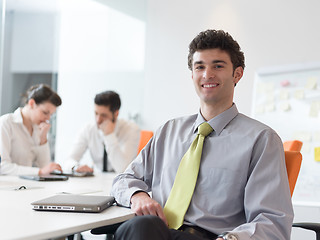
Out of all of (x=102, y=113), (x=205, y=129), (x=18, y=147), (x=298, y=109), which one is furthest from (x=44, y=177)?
(x=298, y=109)

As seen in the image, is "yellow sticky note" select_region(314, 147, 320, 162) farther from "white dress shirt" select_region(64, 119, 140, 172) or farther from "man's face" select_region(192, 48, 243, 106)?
"man's face" select_region(192, 48, 243, 106)

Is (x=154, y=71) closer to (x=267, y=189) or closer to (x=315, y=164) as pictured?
(x=315, y=164)

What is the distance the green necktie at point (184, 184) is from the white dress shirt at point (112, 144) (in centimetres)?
180

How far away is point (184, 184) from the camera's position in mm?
1717

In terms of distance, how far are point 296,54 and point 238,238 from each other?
111 inches

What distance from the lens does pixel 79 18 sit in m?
4.77

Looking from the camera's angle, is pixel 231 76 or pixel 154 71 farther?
pixel 154 71

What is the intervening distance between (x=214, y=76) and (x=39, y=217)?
950 mm

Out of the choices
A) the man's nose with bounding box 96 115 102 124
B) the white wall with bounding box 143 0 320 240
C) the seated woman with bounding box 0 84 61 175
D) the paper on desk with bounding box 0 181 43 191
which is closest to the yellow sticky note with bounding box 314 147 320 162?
the white wall with bounding box 143 0 320 240

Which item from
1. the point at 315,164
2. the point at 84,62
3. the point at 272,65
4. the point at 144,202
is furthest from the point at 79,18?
the point at 144,202

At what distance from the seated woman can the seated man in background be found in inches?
13.2

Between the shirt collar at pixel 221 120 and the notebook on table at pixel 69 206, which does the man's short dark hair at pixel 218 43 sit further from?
the notebook on table at pixel 69 206

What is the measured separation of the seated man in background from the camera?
142 inches

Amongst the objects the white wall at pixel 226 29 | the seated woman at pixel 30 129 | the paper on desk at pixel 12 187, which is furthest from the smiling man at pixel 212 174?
the white wall at pixel 226 29
